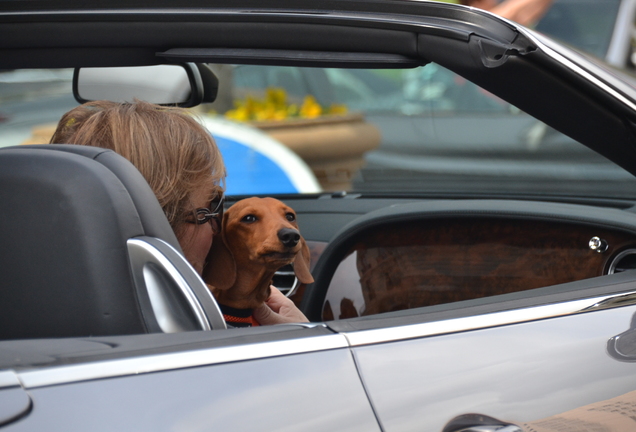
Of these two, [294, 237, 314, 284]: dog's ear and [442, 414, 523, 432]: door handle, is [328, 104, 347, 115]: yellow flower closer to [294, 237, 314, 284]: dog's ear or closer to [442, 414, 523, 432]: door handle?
[294, 237, 314, 284]: dog's ear

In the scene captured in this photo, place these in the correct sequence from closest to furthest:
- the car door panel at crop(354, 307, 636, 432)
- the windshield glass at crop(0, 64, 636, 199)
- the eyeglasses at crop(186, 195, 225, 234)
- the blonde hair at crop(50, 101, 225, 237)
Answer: the car door panel at crop(354, 307, 636, 432) < the blonde hair at crop(50, 101, 225, 237) < the eyeglasses at crop(186, 195, 225, 234) < the windshield glass at crop(0, 64, 636, 199)

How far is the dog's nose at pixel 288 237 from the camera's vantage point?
214 cm

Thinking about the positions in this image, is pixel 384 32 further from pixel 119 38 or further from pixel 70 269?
pixel 70 269

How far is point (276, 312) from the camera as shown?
250 centimetres

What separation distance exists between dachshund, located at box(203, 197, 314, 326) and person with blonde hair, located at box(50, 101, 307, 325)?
16 centimetres

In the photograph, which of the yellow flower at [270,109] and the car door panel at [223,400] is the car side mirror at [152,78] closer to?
the car door panel at [223,400]

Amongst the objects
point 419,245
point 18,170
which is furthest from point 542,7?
point 18,170

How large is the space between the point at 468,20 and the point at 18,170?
886 mm

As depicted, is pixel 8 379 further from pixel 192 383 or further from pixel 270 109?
pixel 270 109

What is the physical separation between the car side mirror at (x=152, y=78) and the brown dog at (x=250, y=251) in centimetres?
53

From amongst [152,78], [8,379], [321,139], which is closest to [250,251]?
[152,78]

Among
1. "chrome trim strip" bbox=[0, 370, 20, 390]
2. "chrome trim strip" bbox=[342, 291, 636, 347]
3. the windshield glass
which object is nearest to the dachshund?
"chrome trim strip" bbox=[342, 291, 636, 347]

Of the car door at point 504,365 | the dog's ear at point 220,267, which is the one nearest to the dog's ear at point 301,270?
the dog's ear at point 220,267

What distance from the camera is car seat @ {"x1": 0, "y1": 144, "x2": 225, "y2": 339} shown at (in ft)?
4.39
